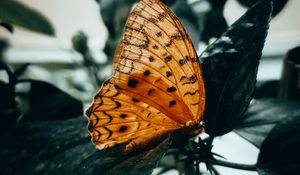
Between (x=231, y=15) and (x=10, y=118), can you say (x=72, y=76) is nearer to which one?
(x=10, y=118)

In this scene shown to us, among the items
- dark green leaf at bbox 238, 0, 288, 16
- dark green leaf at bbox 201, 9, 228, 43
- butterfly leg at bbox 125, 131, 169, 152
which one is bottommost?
butterfly leg at bbox 125, 131, 169, 152

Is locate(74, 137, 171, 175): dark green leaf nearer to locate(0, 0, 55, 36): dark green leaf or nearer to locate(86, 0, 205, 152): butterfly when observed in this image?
locate(86, 0, 205, 152): butterfly

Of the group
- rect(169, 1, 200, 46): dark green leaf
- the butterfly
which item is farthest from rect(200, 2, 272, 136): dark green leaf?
rect(169, 1, 200, 46): dark green leaf

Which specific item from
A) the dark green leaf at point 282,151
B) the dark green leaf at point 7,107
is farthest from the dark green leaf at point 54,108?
the dark green leaf at point 282,151

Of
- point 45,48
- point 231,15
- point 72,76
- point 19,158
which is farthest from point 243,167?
point 45,48

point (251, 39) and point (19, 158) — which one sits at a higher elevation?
point (251, 39)

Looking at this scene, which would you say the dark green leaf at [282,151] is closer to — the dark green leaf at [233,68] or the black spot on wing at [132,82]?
the dark green leaf at [233,68]

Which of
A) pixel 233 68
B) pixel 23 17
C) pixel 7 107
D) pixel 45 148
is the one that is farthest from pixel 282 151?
pixel 23 17
